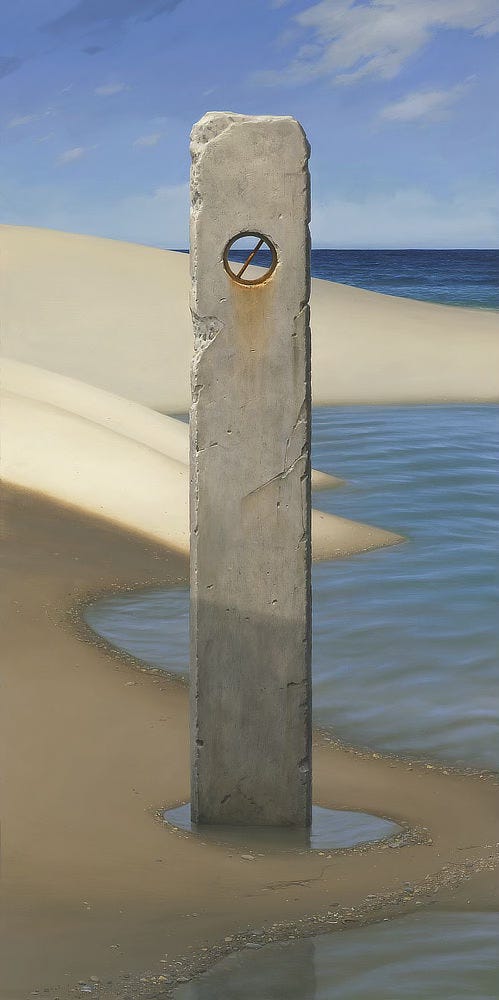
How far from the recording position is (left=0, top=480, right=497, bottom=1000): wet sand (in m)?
2.46

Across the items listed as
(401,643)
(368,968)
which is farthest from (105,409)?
(368,968)

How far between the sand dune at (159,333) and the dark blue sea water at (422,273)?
15.8 metres

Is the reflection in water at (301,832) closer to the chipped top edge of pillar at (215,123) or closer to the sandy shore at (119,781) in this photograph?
the sandy shore at (119,781)

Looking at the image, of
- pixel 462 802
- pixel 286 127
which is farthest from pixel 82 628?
pixel 286 127

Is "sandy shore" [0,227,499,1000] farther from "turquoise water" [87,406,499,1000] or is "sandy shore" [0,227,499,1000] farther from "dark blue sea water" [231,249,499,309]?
"dark blue sea water" [231,249,499,309]

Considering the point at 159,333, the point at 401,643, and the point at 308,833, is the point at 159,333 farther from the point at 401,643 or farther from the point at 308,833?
the point at 308,833

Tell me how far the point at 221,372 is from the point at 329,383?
1426 centimetres

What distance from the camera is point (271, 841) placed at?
3.12 m

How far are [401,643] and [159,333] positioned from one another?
1334 cm

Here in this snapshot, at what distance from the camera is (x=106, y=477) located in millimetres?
7707

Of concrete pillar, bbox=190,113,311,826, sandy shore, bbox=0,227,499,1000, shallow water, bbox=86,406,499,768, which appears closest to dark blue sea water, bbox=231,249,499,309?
shallow water, bbox=86,406,499,768

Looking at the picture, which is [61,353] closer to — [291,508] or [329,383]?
[329,383]

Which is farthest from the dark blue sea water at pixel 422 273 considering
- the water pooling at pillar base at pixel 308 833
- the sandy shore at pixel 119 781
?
the water pooling at pillar base at pixel 308 833

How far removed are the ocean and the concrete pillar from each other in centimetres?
62
